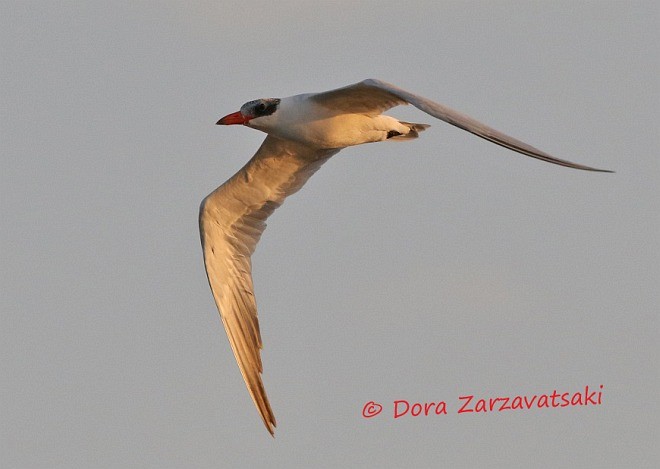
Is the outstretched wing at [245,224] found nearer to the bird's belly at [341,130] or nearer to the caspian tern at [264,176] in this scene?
the caspian tern at [264,176]

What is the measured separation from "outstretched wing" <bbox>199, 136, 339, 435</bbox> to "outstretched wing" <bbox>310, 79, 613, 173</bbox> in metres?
1.70

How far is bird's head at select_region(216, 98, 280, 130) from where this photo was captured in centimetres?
1633

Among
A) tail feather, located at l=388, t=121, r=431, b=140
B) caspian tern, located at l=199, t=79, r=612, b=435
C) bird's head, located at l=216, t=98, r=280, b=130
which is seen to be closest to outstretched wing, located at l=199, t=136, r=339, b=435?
caspian tern, located at l=199, t=79, r=612, b=435

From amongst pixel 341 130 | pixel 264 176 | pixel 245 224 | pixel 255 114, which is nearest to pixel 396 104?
pixel 341 130

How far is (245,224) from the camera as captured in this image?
18.2 meters

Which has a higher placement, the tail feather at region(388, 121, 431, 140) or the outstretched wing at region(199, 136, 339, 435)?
the tail feather at region(388, 121, 431, 140)

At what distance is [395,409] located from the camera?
1680 centimetres

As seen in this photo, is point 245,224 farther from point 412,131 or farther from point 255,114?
point 412,131

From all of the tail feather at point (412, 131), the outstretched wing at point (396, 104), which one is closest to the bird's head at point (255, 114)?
the outstretched wing at point (396, 104)

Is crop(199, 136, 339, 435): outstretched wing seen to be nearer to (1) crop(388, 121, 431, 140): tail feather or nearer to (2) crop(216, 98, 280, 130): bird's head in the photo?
(2) crop(216, 98, 280, 130): bird's head

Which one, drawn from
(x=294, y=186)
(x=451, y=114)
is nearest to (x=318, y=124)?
(x=294, y=186)

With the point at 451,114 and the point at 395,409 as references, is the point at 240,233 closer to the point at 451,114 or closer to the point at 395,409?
the point at 395,409

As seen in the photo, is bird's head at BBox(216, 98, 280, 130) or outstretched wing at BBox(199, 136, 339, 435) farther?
outstretched wing at BBox(199, 136, 339, 435)

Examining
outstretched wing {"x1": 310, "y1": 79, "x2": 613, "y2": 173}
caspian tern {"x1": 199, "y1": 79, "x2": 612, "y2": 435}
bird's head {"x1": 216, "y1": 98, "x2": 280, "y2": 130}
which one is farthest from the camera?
bird's head {"x1": 216, "y1": 98, "x2": 280, "y2": 130}
